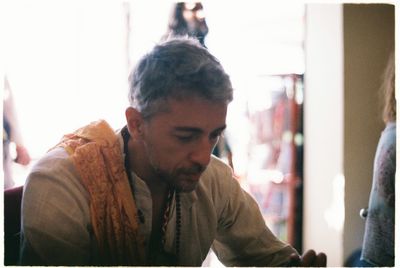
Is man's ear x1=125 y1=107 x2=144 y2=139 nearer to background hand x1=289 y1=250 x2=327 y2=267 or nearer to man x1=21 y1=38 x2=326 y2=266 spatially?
man x1=21 y1=38 x2=326 y2=266

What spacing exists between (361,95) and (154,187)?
2.37 feet

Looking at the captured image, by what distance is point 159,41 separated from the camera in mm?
1332

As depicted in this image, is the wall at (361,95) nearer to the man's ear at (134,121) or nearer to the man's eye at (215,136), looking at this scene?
the man's eye at (215,136)

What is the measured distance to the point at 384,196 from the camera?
1.42 meters

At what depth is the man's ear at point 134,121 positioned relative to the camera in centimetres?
129

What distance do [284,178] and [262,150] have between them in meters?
0.13

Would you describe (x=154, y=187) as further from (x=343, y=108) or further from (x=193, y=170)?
(x=343, y=108)

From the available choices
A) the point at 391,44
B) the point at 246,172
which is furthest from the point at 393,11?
the point at 246,172

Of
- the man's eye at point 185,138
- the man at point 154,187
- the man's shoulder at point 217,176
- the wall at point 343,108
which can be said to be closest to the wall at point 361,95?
the wall at point 343,108

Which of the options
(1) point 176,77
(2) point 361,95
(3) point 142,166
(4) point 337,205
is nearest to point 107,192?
(3) point 142,166

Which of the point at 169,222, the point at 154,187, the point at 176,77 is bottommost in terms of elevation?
the point at 169,222

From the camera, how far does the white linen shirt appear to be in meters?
1.20

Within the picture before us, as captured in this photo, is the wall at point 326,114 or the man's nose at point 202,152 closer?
the man's nose at point 202,152

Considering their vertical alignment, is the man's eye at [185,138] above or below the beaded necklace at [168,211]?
above
